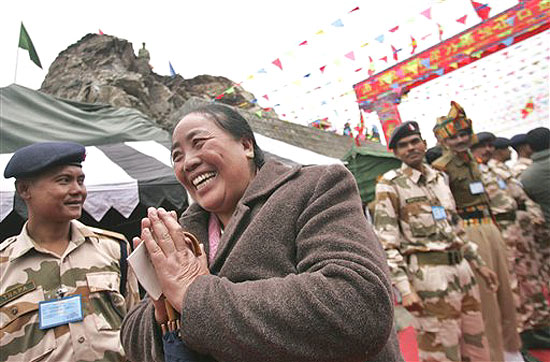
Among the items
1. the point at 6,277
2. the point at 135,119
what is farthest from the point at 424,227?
the point at 135,119

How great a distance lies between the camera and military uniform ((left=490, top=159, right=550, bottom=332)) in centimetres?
433

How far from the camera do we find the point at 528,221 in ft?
14.9

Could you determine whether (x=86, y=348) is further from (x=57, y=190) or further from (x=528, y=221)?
(x=528, y=221)

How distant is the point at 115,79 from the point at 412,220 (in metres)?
11.3

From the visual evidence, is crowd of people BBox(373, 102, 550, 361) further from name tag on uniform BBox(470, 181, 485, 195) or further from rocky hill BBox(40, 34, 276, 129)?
rocky hill BBox(40, 34, 276, 129)

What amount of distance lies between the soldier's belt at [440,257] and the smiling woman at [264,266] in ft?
7.40

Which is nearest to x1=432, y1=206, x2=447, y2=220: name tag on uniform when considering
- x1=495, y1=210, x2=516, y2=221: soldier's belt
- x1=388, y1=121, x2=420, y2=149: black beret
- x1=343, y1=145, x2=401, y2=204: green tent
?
x1=388, y1=121, x2=420, y2=149: black beret

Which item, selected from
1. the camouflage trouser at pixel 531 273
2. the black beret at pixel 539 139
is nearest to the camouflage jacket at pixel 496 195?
the camouflage trouser at pixel 531 273

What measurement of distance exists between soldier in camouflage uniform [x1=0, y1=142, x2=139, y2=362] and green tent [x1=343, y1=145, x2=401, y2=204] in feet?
17.7

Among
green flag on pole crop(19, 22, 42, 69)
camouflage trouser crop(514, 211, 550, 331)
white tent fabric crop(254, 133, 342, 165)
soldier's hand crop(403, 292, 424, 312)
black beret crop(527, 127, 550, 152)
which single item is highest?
green flag on pole crop(19, 22, 42, 69)

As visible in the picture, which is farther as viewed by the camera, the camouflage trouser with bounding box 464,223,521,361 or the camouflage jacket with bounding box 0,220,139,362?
the camouflage trouser with bounding box 464,223,521,361

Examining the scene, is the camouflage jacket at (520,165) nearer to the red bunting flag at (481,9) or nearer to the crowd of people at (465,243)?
the crowd of people at (465,243)

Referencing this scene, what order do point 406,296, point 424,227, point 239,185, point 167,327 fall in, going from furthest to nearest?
point 424,227, point 406,296, point 239,185, point 167,327

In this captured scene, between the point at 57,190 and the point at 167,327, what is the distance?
1.61 metres
